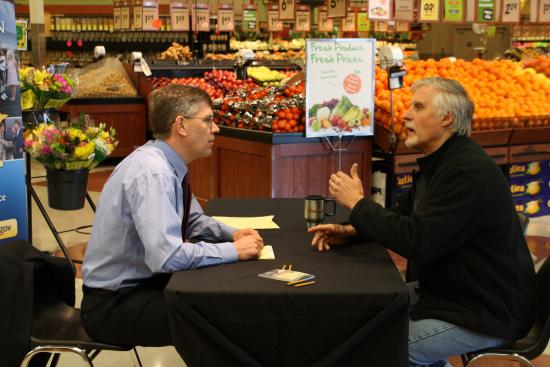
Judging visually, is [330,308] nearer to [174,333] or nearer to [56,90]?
[174,333]

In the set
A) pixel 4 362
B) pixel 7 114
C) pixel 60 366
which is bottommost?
pixel 60 366

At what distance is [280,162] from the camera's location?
5.30 m

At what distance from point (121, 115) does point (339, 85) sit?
508 cm

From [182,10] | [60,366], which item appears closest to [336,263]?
[60,366]

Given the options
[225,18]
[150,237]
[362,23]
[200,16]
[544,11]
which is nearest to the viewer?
[150,237]

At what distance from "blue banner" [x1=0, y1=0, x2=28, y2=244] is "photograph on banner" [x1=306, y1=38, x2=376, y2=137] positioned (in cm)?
207

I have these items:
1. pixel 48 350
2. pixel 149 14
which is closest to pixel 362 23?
pixel 149 14

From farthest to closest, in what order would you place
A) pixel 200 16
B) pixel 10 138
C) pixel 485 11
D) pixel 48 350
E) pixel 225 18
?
1. pixel 225 18
2. pixel 200 16
3. pixel 485 11
4. pixel 10 138
5. pixel 48 350

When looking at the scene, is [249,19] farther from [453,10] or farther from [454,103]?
[454,103]

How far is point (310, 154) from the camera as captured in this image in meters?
5.42

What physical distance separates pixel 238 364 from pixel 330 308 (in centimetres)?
31

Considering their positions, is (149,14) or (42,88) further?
(149,14)

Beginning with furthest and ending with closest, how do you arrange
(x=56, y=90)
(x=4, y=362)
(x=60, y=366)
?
(x=56, y=90) → (x=60, y=366) → (x=4, y=362)

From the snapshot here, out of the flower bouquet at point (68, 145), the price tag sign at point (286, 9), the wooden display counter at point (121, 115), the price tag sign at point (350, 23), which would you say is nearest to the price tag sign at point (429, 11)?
the wooden display counter at point (121, 115)
